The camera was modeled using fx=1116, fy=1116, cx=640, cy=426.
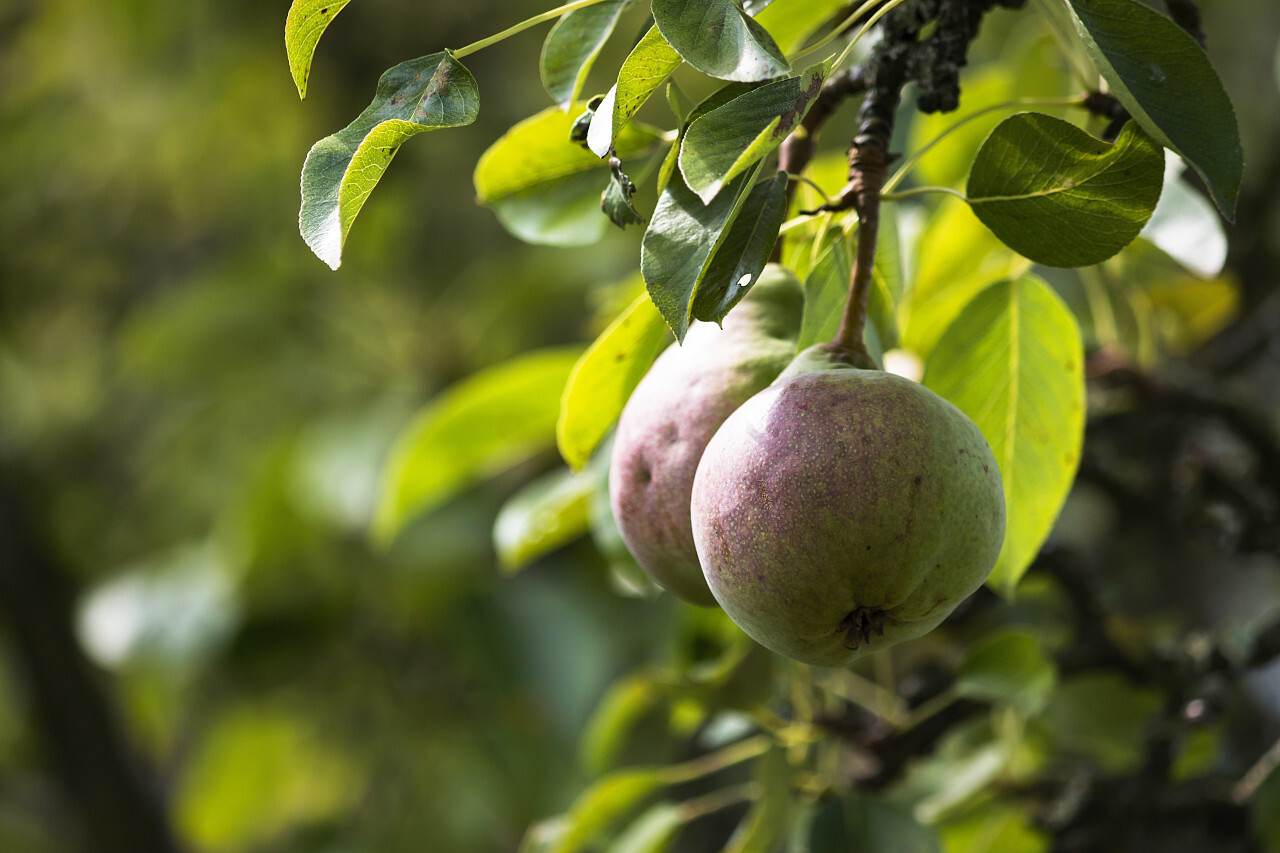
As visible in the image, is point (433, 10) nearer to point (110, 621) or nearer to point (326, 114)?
point (326, 114)

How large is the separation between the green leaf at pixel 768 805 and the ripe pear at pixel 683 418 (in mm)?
242

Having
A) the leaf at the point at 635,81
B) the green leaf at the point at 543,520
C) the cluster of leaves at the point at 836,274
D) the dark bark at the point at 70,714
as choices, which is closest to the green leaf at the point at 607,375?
the cluster of leaves at the point at 836,274

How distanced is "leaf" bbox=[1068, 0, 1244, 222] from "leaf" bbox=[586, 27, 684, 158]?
135mm

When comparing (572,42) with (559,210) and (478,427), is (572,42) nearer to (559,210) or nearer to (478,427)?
(559,210)

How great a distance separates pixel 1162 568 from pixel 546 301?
2.67ft

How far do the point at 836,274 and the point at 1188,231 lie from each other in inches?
8.1

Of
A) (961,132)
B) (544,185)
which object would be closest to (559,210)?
(544,185)

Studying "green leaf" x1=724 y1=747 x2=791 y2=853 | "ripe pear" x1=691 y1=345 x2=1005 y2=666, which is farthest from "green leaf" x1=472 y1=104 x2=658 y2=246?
"green leaf" x1=724 y1=747 x2=791 y2=853

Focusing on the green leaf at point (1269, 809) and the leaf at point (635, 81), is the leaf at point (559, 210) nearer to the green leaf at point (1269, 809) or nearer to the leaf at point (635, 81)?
the leaf at point (635, 81)

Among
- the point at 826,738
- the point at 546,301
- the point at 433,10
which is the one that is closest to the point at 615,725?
the point at 826,738

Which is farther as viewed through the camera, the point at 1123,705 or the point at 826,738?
the point at 1123,705

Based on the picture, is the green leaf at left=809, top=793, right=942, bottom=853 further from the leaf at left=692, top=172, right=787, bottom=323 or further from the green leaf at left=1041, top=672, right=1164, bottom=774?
the leaf at left=692, top=172, right=787, bottom=323

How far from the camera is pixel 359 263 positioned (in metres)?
1.64

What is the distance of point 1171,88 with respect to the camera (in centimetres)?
35
